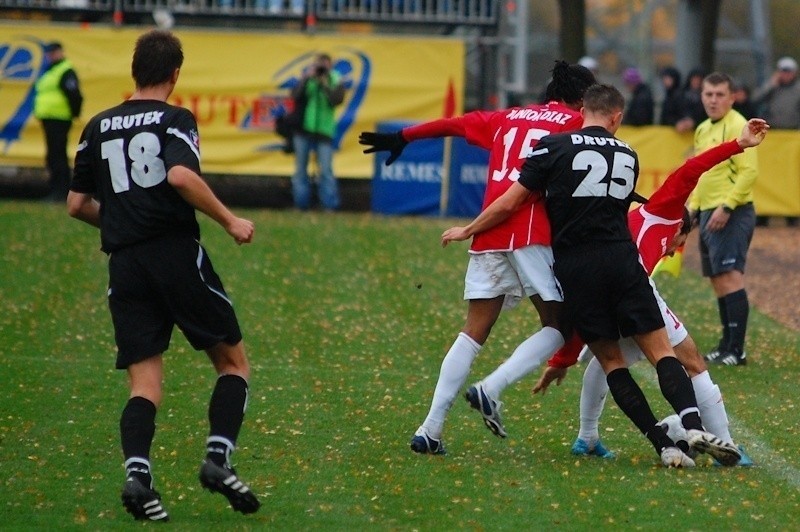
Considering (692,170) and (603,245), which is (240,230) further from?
(692,170)

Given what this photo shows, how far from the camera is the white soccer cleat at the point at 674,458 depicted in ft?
23.4

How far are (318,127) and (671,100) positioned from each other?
5086mm

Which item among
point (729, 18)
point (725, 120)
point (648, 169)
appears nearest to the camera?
point (725, 120)

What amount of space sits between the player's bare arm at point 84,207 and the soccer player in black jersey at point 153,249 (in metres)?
0.12

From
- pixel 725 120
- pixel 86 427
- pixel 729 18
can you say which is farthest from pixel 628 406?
pixel 729 18

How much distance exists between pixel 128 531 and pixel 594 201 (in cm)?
264

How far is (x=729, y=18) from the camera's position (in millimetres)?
33656

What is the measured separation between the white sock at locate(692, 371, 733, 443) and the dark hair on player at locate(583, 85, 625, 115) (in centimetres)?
142

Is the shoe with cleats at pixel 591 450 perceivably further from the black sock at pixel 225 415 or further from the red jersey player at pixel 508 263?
the black sock at pixel 225 415

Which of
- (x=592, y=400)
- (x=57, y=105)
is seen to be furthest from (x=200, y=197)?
(x=57, y=105)

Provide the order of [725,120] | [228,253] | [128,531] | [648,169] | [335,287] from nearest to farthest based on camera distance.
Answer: [128,531]
[725,120]
[335,287]
[228,253]
[648,169]

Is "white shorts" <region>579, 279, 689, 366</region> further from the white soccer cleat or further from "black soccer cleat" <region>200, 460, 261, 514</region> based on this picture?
"black soccer cleat" <region>200, 460, 261, 514</region>

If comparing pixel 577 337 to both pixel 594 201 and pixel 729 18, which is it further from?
pixel 729 18

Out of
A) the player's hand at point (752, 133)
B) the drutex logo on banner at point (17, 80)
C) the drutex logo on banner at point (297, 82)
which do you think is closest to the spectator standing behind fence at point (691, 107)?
the drutex logo on banner at point (297, 82)
